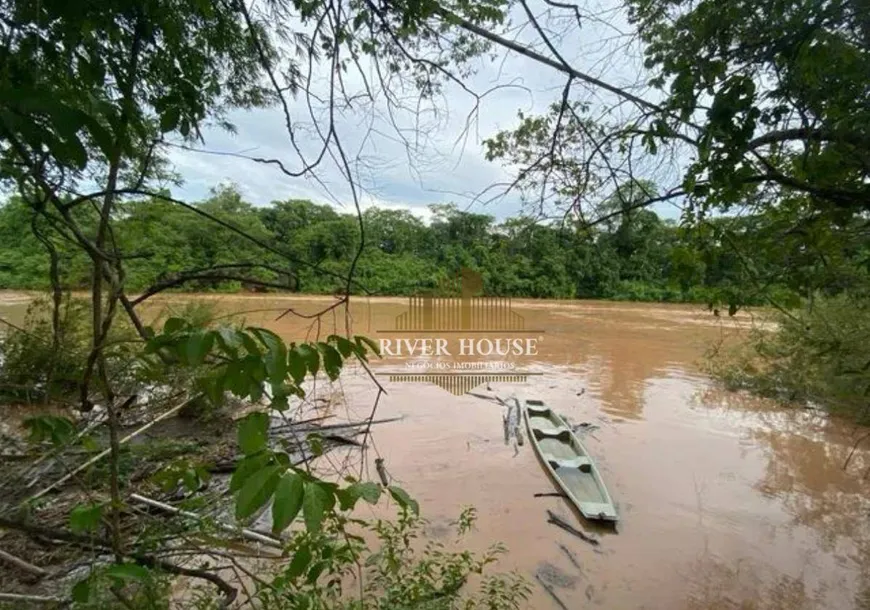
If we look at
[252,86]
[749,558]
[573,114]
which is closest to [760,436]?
[749,558]

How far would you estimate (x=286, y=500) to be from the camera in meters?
0.55

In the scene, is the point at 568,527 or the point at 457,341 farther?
the point at 457,341

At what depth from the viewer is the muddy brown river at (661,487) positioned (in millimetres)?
3393

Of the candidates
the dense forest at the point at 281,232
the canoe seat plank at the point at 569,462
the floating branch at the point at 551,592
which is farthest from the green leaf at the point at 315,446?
the canoe seat plank at the point at 569,462

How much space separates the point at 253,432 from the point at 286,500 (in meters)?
0.16

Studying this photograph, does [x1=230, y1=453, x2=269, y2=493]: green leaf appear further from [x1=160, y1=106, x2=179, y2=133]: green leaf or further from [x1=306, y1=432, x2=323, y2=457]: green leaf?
[x1=160, y1=106, x2=179, y2=133]: green leaf

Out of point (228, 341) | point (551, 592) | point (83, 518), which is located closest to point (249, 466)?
point (228, 341)

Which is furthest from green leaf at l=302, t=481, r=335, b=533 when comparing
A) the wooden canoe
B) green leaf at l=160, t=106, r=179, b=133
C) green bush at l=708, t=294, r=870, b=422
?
green bush at l=708, t=294, r=870, b=422

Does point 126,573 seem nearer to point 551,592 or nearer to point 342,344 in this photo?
point 342,344

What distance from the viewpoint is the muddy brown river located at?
3.39 m

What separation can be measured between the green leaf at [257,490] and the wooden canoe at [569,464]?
4.05 meters

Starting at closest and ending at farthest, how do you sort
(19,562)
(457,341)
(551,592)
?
(19,562) < (551,592) < (457,341)

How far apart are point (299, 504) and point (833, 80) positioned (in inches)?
91.5

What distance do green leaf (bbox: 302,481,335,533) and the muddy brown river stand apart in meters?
0.50
